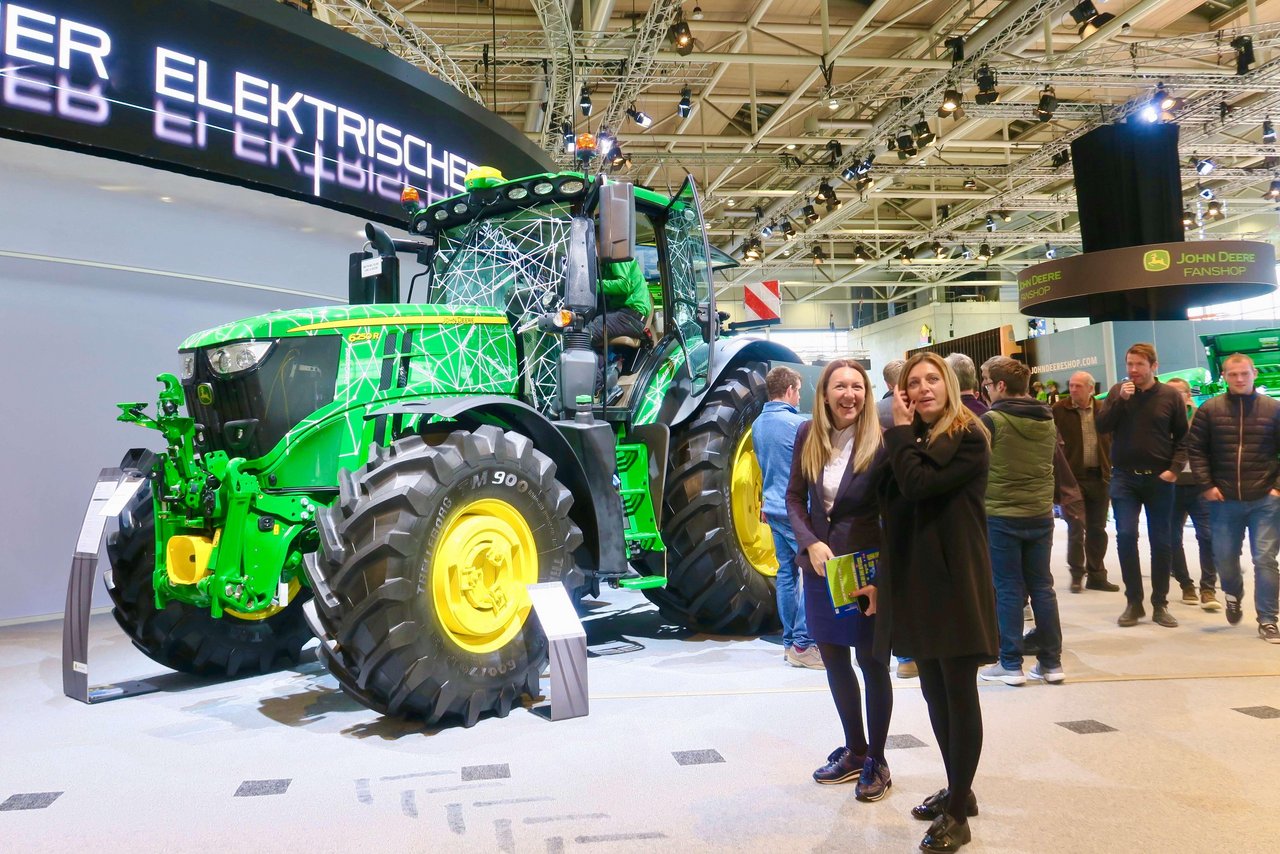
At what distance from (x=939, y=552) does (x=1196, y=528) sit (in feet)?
13.7

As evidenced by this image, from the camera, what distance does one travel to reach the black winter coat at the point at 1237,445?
5297mm

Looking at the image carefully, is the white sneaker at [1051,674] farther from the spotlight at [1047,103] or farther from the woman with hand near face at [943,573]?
the spotlight at [1047,103]

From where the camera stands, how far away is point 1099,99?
1438 cm

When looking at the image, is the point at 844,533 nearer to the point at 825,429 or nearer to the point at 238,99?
the point at 825,429

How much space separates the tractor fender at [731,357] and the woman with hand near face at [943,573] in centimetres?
262

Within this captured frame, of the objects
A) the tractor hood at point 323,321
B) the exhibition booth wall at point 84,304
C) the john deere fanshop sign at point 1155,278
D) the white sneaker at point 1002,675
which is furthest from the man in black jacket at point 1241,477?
the john deere fanshop sign at point 1155,278

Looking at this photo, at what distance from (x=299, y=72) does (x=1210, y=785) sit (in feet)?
24.2

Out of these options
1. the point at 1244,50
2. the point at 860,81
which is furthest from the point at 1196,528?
the point at 860,81

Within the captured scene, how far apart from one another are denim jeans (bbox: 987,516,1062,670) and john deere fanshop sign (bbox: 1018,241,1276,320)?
9614mm

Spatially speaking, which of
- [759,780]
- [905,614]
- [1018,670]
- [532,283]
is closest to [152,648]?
[532,283]

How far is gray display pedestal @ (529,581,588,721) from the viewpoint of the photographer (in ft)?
12.6

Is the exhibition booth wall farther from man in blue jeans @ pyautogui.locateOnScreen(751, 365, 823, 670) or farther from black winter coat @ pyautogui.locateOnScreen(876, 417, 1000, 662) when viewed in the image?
black winter coat @ pyautogui.locateOnScreen(876, 417, 1000, 662)

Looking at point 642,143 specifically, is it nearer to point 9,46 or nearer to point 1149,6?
point 1149,6

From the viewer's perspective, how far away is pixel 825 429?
126 inches
